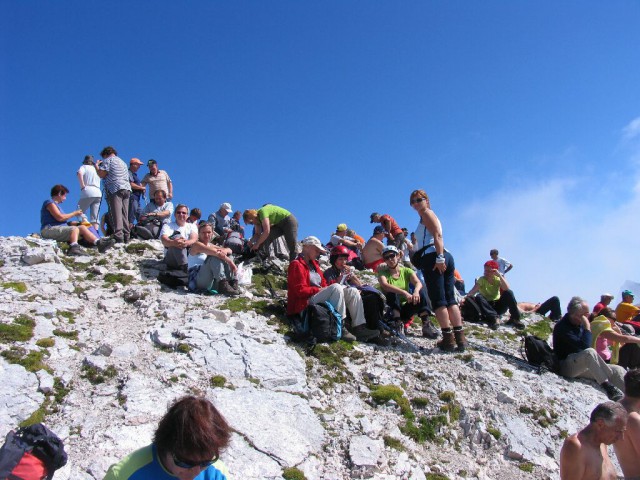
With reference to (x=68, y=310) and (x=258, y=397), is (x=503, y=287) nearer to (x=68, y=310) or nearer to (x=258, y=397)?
(x=258, y=397)

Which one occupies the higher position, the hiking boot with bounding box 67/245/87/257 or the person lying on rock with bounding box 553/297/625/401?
the hiking boot with bounding box 67/245/87/257

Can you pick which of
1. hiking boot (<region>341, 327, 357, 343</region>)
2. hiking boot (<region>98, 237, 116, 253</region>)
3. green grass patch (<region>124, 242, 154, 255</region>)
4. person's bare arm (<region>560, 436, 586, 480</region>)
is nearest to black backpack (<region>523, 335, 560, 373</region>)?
hiking boot (<region>341, 327, 357, 343</region>)

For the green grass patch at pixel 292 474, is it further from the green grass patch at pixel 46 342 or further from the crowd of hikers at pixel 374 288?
the green grass patch at pixel 46 342

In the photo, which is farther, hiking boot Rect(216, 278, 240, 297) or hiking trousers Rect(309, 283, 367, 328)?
hiking boot Rect(216, 278, 240, 297)

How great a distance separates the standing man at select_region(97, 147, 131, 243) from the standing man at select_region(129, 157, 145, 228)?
4.86 ft

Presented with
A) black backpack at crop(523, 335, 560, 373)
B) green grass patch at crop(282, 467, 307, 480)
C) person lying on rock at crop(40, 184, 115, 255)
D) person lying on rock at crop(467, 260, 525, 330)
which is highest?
person lying on rock at crop(40, 184, 115, 255)

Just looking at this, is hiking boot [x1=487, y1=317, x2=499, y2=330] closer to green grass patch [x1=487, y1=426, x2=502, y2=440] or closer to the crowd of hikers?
the crowd of hikers

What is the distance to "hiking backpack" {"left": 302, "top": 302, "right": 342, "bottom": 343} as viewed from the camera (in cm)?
889

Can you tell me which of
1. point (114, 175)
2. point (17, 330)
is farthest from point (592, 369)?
point (114, 175)

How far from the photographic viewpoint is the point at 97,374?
6.86 m

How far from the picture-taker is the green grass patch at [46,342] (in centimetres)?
724

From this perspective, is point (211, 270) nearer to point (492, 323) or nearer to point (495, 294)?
point (492, 323)

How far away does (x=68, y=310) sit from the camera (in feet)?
28.4

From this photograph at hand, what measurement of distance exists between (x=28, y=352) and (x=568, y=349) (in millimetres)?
9360
